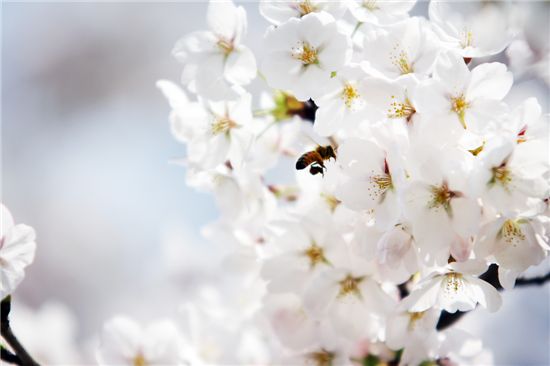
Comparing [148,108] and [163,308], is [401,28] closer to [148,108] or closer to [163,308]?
[163,308]

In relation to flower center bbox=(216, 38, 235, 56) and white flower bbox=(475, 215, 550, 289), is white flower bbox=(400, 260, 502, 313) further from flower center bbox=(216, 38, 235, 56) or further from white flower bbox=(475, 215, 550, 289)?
flower center bbox=(216, 38, 235, 56)

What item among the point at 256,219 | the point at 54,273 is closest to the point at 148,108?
the point at 54,273

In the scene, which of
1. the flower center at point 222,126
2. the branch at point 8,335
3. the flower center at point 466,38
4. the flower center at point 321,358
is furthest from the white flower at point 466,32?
the branch at point 8,335

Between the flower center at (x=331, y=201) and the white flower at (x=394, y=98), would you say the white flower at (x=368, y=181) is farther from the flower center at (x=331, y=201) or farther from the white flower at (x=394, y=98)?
the flower center at (x=331, y=201)

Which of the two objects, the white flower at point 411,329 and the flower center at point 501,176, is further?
the white flower at point 411,329

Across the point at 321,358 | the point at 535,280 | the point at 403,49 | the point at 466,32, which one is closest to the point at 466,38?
the point at 466,32

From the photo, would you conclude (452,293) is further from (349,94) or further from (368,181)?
(349,94)
